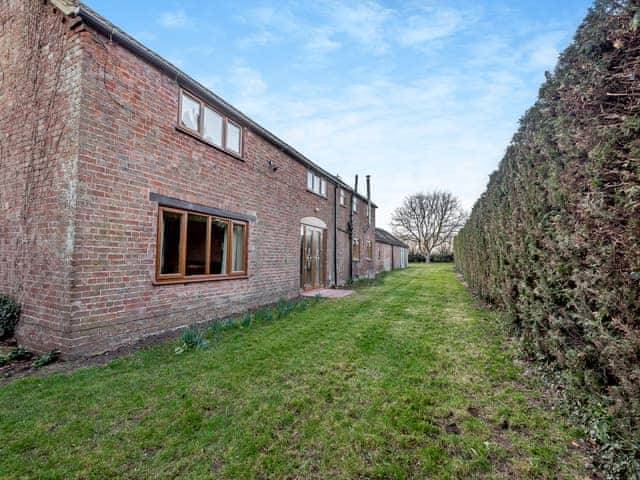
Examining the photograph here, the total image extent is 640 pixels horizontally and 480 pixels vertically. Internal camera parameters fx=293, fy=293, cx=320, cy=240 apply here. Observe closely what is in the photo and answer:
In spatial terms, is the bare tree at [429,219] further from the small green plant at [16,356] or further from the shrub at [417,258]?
the small green plant at [16,356]

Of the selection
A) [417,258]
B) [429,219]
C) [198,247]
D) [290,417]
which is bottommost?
[290,417]

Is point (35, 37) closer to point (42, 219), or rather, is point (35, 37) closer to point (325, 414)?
point (42, 219)

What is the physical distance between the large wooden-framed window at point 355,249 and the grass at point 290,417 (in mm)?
12153

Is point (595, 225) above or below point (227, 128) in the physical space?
below

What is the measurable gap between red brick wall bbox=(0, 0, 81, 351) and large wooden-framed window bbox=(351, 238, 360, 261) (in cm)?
1349

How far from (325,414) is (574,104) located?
12.8 ft

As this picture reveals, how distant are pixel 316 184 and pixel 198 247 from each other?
7245 mm

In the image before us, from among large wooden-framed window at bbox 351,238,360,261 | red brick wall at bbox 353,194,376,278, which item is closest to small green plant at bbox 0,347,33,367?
large wooden-framed window at bbox 351,238,360,261

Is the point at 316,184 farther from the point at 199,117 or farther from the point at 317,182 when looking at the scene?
the point at 199,117

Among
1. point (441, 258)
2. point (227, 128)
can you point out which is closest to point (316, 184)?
point (227, 128)

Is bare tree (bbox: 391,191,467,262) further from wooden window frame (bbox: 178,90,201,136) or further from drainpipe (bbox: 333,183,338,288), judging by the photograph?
wooden window frame (bbox: 178,90,201,136)

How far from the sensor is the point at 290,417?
114 inches

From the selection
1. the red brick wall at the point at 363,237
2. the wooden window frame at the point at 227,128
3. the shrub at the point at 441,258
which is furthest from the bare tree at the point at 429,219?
the wooden window frame at the point at 227,128

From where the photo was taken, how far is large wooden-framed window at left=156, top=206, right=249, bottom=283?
5980mm
